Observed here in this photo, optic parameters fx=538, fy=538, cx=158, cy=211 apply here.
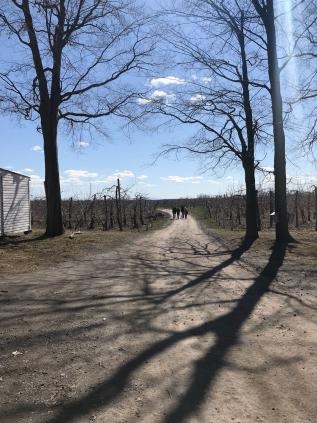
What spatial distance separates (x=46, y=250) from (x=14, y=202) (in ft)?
25.9

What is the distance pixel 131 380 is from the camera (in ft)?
16.6

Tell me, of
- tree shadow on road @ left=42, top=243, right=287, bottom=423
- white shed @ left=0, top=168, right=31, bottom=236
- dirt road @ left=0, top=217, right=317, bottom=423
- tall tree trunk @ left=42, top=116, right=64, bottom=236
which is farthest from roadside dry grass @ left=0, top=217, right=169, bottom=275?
tree shadow on road @ left=42, top=243, right=287, bottom=423

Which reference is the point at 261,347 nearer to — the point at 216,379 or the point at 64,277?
the point at 216,379

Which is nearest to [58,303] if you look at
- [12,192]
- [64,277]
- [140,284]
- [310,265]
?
[140,284]

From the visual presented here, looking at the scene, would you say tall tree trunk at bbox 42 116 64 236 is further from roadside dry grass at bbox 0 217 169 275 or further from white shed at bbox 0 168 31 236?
white shed at bbox 0 168 31 236

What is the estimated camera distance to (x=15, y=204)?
2481 cm

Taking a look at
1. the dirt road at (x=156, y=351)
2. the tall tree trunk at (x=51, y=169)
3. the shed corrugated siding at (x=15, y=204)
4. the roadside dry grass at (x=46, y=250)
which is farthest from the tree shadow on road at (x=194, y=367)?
the shed corrugated siding at (x=15, y=204)

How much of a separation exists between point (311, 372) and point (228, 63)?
20.0 m

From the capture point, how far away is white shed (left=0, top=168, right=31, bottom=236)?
23.3 meters

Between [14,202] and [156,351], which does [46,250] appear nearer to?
[14,202]

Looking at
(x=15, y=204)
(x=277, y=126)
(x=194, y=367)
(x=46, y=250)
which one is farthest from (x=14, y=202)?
(x=194, y=367)

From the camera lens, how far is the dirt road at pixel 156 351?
441 centimetres

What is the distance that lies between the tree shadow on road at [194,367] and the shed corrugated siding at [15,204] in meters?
15.6

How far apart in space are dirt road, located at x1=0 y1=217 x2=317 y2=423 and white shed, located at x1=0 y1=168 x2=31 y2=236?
12.8 m
